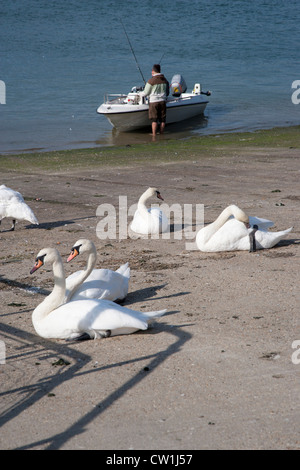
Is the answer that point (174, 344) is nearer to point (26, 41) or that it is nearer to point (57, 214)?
point (57, 214)

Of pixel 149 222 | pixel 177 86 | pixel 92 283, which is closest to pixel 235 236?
pixel 149 222

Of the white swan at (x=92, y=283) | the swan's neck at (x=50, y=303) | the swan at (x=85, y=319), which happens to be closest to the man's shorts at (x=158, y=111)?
the white swan at (x=92, y=283)

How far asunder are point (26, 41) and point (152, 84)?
2804 cm

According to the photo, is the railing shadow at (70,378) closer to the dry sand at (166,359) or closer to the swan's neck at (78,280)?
the dry sand at (166,359)

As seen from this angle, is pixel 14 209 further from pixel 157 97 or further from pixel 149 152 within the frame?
pixel 157 97

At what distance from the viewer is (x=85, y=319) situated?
603 centimetres

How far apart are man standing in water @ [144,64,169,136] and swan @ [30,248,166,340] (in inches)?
702

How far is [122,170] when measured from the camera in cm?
1566

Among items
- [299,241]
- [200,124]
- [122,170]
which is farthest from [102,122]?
[299,241]

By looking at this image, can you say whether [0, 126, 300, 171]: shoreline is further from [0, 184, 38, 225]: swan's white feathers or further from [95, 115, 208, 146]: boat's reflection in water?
[0, 184, 38, 225]: swan's white feathers

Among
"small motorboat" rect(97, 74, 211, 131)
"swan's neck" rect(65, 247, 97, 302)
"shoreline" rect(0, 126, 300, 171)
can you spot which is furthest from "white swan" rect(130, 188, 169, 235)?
"small motorboat" rect(97, 74, 211, 131)

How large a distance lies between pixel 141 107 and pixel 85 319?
19.0m

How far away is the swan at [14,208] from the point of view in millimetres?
9943

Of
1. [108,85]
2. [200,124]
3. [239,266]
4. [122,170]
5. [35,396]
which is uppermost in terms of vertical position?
[108,85]
